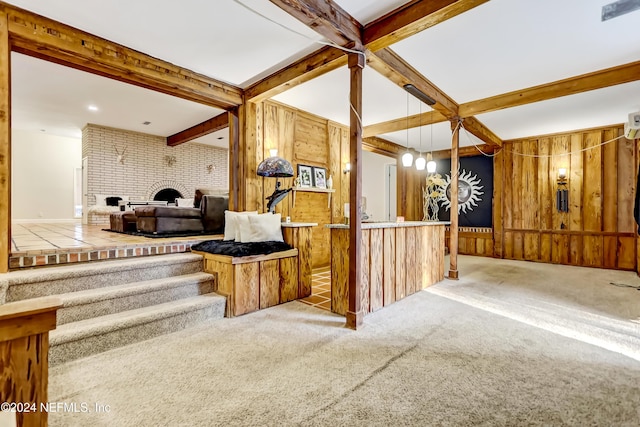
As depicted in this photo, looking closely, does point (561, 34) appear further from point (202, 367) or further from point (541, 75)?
point (202, 367)

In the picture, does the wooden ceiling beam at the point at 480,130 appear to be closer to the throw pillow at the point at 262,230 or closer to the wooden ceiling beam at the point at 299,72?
the wooden ceiling beam at the point at 299,72

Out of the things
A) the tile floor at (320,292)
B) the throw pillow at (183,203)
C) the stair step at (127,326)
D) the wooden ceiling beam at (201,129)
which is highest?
the wooden ceiling beam at (201,129)

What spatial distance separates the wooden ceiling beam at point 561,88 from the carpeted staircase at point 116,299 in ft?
15.1

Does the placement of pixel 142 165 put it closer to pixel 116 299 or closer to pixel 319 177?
pixel 319 177

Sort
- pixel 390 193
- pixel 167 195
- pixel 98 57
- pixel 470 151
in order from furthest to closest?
pixel 390 193
pixel 167 195
pixel 470 151
pixel 98 57

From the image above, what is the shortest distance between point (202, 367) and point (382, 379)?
4.01ft

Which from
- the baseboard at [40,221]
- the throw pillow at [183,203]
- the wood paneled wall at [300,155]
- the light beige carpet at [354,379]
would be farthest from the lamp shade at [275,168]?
the baseboard at [40,221]

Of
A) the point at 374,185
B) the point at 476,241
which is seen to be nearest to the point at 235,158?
the point at 374,185

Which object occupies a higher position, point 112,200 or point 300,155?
point 300,155

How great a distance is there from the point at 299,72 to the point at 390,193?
6870mm

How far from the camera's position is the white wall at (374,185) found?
9.44 metres

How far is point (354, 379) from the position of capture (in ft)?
6.14

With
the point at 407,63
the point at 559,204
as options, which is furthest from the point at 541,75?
the point at 559,204

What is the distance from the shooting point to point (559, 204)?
6.31 metres
